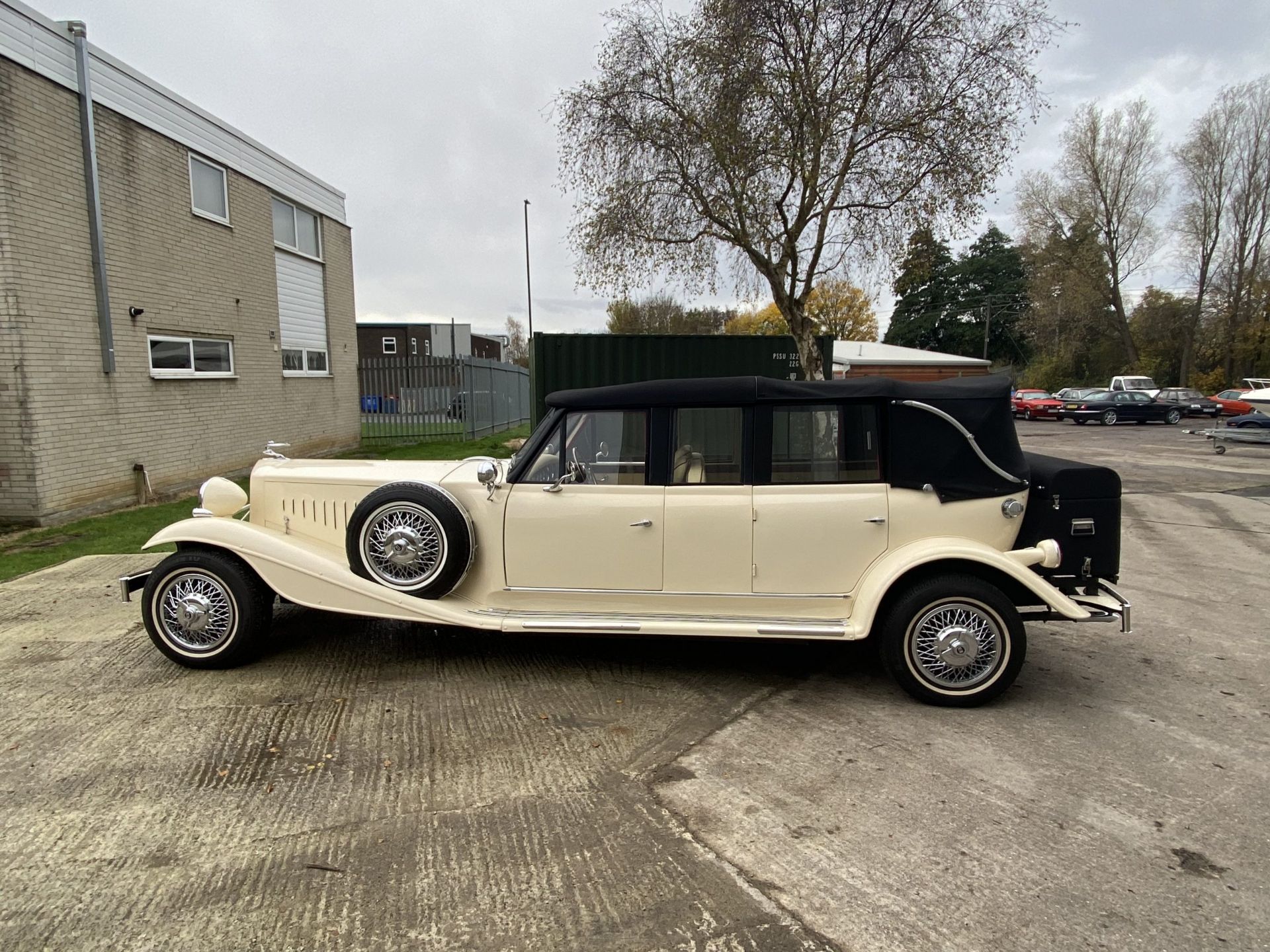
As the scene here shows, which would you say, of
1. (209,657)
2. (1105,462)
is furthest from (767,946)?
(1105,462)

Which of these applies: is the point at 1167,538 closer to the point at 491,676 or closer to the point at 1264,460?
the point at 491,676

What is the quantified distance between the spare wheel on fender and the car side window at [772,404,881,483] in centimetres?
185

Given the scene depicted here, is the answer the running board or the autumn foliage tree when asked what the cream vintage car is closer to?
the running board

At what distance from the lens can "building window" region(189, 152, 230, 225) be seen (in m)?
11.7

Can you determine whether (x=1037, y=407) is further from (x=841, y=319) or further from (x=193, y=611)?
(x=193, y=611)

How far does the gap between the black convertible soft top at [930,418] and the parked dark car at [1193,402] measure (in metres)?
33.6

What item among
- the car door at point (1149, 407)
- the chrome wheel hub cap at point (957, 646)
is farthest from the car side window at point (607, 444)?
the car door at point (1149, 407)

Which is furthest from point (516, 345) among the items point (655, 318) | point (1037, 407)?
point (1037, 407)

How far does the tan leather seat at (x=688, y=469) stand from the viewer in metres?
4.25

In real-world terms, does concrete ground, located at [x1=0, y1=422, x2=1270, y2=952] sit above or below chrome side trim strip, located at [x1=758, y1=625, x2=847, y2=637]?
below

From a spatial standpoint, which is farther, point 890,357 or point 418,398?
point 890,357

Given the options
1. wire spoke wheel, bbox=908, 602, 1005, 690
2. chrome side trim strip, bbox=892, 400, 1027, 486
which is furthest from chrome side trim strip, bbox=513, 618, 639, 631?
chrome side trim strip, bbox=892, 400, 1027, 486

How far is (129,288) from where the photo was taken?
10000 mm

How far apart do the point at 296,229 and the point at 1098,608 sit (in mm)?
15879
